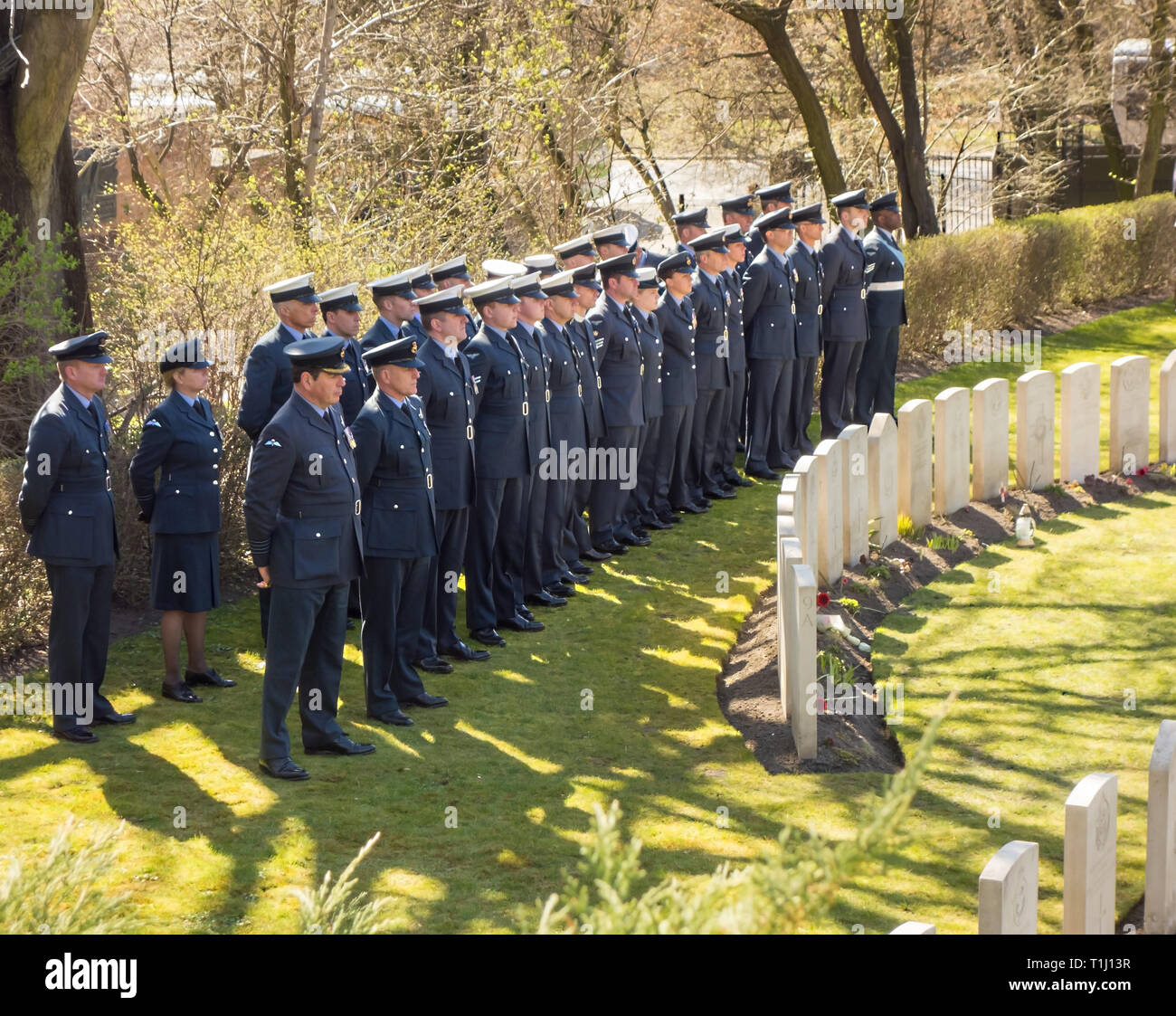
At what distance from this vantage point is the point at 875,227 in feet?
44.2

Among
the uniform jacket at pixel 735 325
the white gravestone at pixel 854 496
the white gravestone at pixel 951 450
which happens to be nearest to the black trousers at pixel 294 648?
the white gravestone at pixel 854 496

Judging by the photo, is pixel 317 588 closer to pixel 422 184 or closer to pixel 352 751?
pixel 352 751

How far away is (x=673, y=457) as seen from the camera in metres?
11.7

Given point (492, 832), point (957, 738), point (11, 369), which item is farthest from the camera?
point (11, 369)

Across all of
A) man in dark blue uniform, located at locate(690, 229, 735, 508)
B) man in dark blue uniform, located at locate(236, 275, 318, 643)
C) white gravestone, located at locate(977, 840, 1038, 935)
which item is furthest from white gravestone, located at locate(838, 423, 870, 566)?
white gravestone, located at locate(977, 840, 1038, 935)

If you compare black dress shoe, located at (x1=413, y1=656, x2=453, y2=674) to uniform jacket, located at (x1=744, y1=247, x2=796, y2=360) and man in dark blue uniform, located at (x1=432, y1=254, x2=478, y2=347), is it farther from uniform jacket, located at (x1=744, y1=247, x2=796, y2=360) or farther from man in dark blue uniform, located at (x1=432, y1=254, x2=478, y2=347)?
uniform jacket, located at (x1=744, y1=247, x2=796, y2=360)

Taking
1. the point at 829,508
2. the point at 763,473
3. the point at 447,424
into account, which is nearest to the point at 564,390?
the point at 447,424

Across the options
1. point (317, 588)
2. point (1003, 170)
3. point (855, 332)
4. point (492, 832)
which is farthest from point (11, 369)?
point (1003, 170)

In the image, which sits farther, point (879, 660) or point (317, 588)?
point (879, 660)

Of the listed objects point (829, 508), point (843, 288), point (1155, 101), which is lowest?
point (829, 508)

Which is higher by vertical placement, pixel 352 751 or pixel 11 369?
pixel 11 369

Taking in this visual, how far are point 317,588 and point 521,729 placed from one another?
138 cm

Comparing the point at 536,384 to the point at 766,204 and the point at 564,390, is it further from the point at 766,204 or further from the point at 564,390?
the point at 766,204

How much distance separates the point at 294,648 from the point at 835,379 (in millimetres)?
7578
